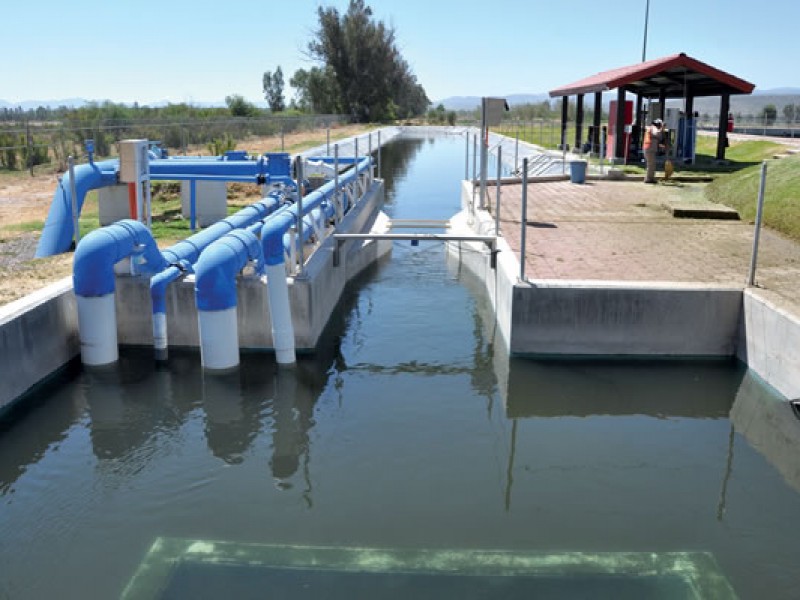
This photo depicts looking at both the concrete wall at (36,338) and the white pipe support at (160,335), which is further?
the white pipe support at (160,335)

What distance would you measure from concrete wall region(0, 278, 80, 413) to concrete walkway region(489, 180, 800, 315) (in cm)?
639

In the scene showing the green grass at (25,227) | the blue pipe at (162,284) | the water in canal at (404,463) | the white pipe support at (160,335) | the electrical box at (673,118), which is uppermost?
the electrical box at (673,118)

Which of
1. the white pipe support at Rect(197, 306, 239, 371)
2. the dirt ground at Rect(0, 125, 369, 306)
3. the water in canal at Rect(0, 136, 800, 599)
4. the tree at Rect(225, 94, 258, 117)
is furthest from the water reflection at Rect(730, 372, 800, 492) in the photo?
the tree at Rect(225, 94, 258, 117)

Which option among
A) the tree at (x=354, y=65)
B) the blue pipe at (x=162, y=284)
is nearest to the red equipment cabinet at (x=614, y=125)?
the blue pipe at (x=162, y=284)

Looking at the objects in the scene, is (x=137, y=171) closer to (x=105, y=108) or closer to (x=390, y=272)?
(x=390, y=272)

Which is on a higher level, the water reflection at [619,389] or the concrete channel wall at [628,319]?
the concrete channel wall at [628,319]

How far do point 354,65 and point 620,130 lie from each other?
190ft

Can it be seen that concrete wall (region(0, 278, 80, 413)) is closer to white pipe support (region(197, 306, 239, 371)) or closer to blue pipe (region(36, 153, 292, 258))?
white pipe support (region(197, 306, 239, 371))

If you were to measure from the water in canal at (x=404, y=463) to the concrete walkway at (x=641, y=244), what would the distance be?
1396mm

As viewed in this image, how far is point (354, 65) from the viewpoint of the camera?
81.8m

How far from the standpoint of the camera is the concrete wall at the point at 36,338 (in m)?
9.46

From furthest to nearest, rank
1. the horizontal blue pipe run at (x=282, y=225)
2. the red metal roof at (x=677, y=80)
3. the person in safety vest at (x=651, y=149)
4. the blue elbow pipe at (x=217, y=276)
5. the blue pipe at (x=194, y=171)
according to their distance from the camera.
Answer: the red metal roof at (x=677, y=80) < the person in safety vest at (x=651, y=149) < the blue pipe at (x=194, y=171) < the horizontal blue pipe run at (x=282, y=225) < the blue elbow pipe at (x=217, y=276)

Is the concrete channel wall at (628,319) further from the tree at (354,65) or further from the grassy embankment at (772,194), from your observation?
the tree at (354,65)

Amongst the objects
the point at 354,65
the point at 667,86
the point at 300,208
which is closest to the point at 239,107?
the point at 354,65
